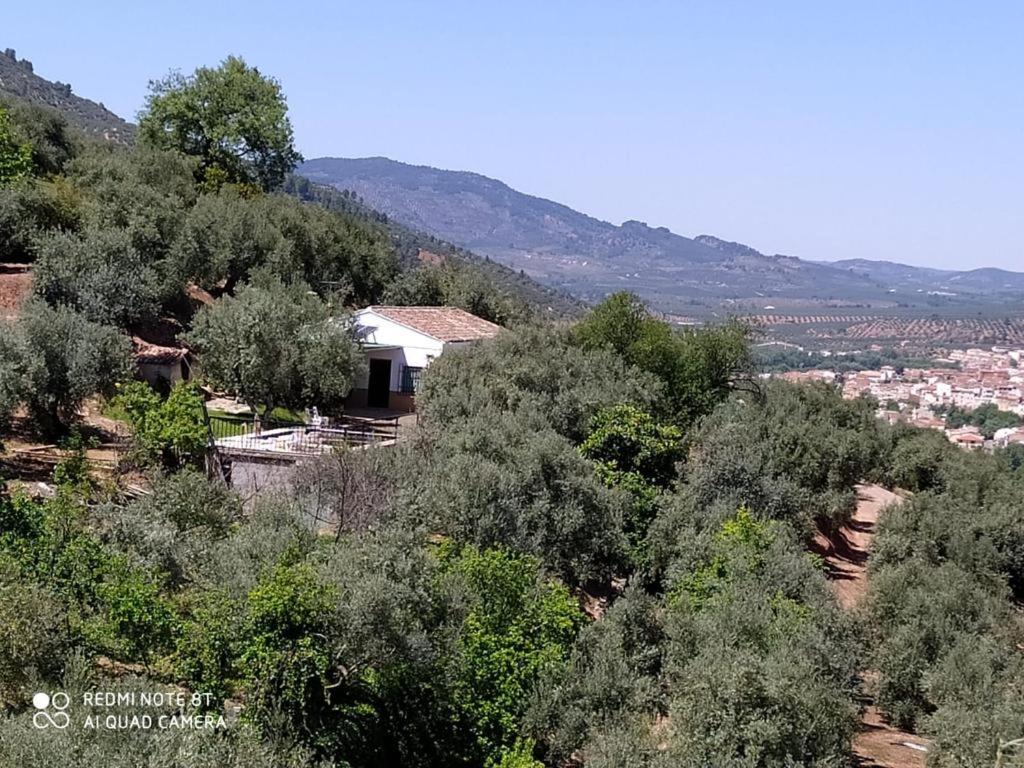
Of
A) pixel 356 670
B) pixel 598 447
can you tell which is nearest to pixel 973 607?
pixel 598 447

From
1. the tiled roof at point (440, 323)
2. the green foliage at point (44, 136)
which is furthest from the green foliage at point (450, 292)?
the green foliage at point (44, 136)

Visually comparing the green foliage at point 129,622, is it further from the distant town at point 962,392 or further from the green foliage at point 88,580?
the distant town at point 962,392

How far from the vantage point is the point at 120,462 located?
22500 millimetres

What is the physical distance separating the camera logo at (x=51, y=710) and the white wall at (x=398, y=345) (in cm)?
2292

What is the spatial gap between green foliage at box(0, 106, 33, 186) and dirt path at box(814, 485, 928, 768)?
2787 centimetres

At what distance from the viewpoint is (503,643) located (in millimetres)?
16438

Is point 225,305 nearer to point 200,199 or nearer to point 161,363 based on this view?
point 161,363

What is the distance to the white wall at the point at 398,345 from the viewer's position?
34.7 meters

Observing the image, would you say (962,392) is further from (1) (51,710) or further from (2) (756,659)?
(1) (51,710)

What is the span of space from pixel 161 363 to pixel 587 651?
60.2 feet

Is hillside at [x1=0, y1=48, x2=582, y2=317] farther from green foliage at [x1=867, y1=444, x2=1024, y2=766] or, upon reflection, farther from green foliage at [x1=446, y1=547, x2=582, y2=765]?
green foliage at [x1=446, y1=547, x2=582, y2=765]

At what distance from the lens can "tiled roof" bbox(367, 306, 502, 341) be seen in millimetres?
35716

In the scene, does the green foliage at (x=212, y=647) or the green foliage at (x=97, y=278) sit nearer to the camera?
the green foliage at (x=212, y=647)

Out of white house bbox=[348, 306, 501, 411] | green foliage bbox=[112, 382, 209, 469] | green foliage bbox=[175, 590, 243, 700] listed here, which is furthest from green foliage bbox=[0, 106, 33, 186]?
green foliage bbox=[175, 590, 243, 700]
